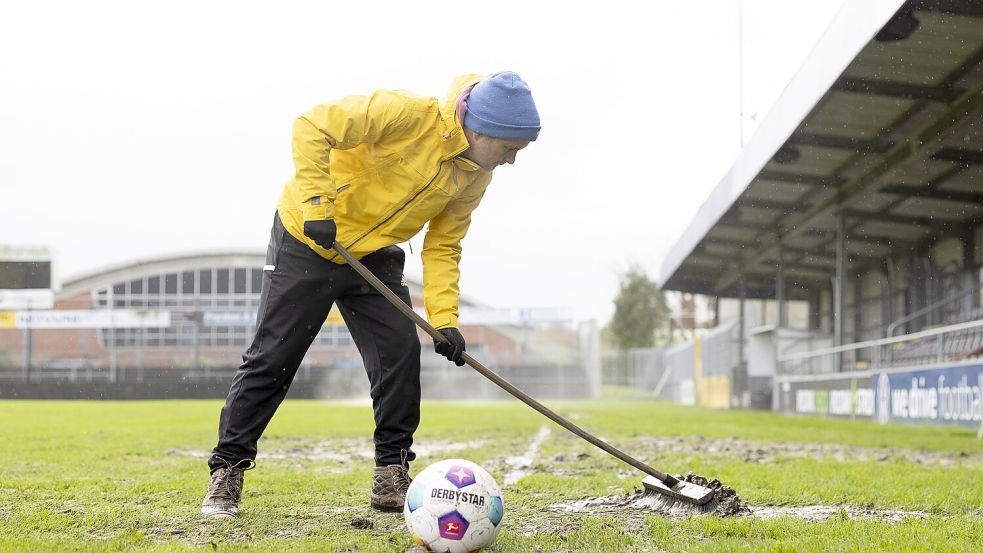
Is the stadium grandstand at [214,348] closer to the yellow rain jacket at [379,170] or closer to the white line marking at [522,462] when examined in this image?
the white line marking at [522,462]

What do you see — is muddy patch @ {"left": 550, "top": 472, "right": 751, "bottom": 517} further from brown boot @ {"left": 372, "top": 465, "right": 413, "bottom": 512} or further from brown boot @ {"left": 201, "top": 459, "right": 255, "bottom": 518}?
brown boot @ {"left": 201, "top": 459, "right": 255, "bottom": 518}

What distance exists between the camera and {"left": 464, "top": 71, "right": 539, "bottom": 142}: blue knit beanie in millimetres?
3488

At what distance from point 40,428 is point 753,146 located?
34.3 ft

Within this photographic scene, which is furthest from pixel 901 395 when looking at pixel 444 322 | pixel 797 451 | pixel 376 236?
pixel 376 236

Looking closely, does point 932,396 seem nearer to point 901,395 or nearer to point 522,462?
point 901,395

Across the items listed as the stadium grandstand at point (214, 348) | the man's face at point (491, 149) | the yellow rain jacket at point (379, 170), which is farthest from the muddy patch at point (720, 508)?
the stadium grandstand at point (214, 348)

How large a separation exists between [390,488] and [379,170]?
49.2 inches

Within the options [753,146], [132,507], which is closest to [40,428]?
[132,507]

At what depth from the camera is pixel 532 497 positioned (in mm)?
4297

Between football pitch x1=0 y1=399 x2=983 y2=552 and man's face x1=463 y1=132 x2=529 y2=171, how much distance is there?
1352 millimetres

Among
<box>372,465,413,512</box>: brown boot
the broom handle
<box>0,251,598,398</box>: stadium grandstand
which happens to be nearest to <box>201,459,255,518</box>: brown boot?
<box>372,465,413,512</box>: brown boot

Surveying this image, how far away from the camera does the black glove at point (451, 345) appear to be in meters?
3.90

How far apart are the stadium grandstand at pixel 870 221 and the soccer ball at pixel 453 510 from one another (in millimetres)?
7137

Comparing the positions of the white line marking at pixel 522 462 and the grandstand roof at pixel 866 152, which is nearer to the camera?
the white line marking at pixel 522 462
